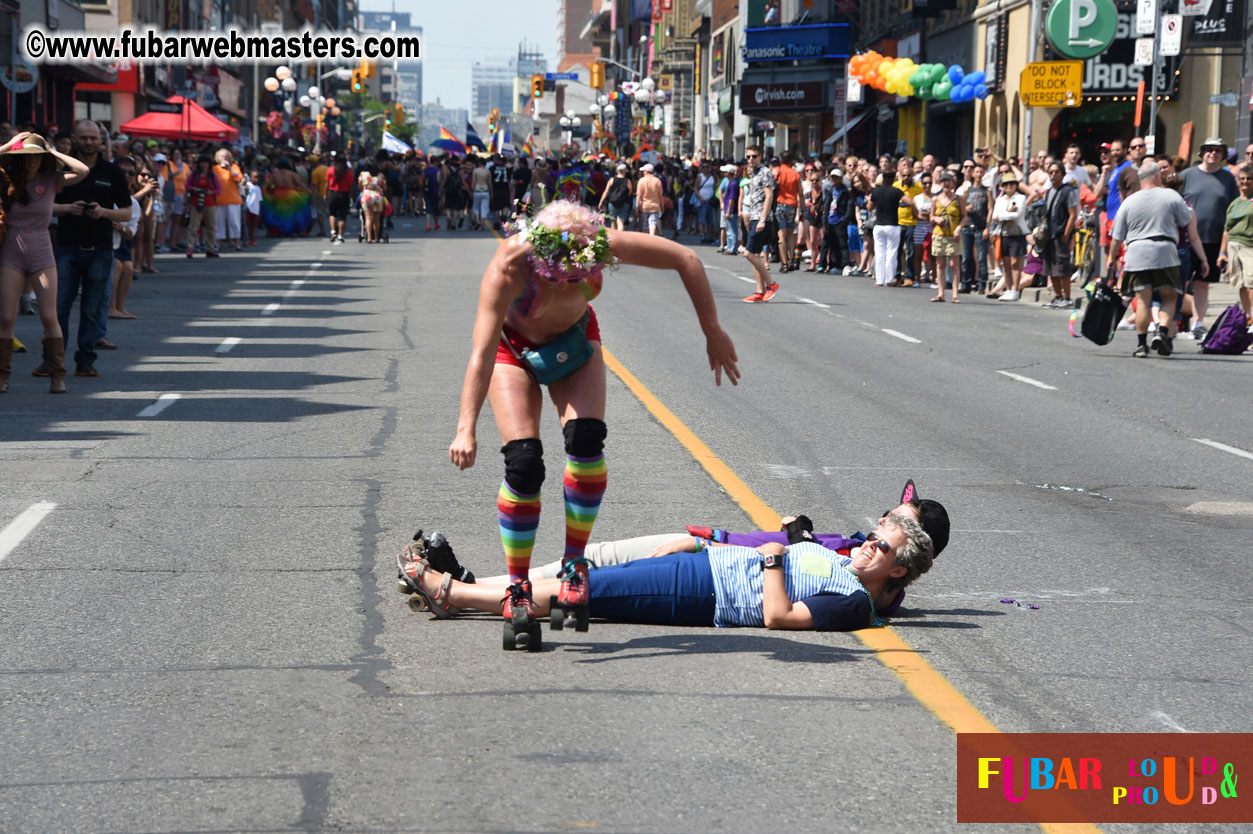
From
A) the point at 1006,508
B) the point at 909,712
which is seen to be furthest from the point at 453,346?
the point at 909,712

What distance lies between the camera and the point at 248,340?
16750 mm

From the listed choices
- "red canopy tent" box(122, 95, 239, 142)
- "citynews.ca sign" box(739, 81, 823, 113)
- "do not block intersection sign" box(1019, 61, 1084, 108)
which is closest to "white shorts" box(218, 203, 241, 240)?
"red canopy tent" box(122, 95, 239, 142)

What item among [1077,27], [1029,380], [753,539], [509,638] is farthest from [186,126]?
[509,638]

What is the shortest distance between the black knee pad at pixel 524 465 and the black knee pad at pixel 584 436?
119 mm

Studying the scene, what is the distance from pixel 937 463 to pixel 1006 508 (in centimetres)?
147

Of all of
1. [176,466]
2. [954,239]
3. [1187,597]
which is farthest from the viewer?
[954,239]

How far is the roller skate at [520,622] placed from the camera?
5566mm

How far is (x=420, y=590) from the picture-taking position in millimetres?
6020

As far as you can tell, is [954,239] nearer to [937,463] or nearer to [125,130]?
[937,463]

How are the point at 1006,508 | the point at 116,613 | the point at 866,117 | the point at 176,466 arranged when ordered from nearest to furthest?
the point at 116,613 < the point at 1006,508 < the point at 176,466 < the point at 866,117

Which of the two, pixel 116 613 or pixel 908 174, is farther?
pixel 908 174

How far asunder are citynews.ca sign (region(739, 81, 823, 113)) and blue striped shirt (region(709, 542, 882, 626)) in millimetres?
54736

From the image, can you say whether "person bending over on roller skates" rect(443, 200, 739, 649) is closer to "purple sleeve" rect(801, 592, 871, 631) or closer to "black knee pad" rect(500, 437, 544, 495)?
"black knee pad" rect(500, 437, 544, 495)

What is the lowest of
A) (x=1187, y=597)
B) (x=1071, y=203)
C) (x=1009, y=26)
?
(x=1187, y=597)
